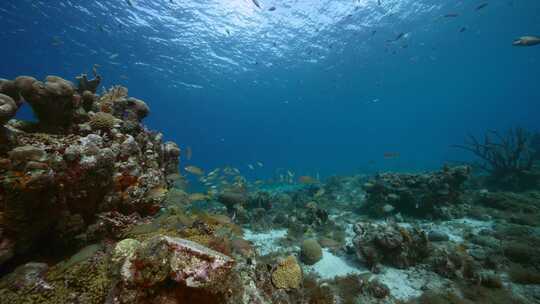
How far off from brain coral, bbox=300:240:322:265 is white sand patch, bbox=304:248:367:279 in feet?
0.51

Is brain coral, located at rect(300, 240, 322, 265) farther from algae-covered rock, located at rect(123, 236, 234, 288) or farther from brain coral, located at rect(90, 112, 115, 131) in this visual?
brain coral, located at rect(90, 112, 115, 131)

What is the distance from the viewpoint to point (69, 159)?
138 inches

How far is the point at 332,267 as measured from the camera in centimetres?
730

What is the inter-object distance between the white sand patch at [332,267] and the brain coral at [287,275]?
9.37ft

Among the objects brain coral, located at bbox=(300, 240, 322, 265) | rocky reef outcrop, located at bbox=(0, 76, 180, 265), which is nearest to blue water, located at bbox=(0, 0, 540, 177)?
rocky reef outcrop, located at bbox=(0, 76, 180, 265)

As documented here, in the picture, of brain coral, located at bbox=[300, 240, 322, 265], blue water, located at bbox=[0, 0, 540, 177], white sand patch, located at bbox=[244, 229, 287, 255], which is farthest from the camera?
blue water, located at bbox=[0, 0, 540, 177]

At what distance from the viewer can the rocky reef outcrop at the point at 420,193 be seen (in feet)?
35.2

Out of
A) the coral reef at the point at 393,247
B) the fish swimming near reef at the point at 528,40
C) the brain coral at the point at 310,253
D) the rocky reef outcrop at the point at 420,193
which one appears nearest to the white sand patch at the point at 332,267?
the brain coral at the point at 310,253

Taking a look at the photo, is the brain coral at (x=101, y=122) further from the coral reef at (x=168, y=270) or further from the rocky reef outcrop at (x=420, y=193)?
the rocky reef outcrop at (x=420, y=193)

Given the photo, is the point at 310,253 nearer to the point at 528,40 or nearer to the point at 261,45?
the point at 528,40

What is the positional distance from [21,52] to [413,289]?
40.3 m

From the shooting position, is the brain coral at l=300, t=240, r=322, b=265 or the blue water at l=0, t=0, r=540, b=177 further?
the blue water at l=0, t=0, r=540, b=177

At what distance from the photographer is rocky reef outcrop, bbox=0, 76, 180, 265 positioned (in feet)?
10.0

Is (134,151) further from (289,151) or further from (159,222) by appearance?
(289,151)
